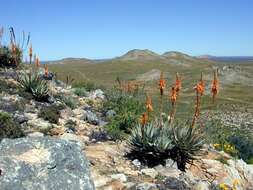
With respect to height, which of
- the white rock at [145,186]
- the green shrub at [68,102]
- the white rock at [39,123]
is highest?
the green shrub at [68,102]

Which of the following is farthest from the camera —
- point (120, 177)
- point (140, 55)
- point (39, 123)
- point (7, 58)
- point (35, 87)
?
point (140, 55)

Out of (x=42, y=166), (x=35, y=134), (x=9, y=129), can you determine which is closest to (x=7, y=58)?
(x=35, y=134)

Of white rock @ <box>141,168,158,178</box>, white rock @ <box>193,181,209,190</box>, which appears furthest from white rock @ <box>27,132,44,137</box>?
white rock @ <box>193,181,209,190</box>

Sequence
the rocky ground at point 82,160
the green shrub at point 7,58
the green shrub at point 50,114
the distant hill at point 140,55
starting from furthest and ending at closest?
the distant hill at point 140,55
the green shrub at point 7,58
the green shrub at point 50,114
the rocky ground at point 82,160

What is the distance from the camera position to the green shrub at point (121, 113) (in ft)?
37.4

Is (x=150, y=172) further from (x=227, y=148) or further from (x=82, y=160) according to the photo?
(x=227, y=148)

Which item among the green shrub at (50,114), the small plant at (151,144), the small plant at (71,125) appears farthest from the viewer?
the green shrub at (50,114)

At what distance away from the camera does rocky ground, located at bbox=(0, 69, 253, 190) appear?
18.4ft

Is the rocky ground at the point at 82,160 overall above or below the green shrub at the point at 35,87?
below

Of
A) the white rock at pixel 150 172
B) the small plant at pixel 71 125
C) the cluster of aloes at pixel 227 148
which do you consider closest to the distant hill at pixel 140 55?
the cluster of aloes at pixel 227 148

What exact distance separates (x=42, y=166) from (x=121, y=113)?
8.42m

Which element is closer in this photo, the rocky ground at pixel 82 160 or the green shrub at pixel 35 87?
the rocky ground at pixel 82 160

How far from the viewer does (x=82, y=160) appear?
6008 mm

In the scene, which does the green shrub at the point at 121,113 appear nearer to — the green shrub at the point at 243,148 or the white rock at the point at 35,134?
the white rock at the point at 35,134
